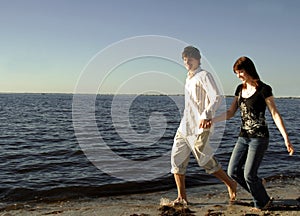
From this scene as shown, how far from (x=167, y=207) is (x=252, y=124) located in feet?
6.34

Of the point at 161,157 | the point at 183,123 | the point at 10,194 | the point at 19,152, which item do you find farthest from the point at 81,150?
the point at 183,123

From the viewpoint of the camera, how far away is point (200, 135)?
17.4ft

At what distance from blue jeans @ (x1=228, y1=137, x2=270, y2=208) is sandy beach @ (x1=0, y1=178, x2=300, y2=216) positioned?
27 centimetres

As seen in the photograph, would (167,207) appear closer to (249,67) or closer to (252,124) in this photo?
(252,124)

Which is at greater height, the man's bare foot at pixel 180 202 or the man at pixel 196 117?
the man at pixel 196 117

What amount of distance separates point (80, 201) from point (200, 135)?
122 inches

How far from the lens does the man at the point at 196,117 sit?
507 cm

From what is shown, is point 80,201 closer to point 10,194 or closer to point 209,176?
point 10,194

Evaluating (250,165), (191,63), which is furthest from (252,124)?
(191,63)

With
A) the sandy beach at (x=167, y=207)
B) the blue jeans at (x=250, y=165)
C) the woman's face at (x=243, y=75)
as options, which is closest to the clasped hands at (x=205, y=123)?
the blue jeans at (x=250, y=165)

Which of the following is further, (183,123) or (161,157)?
(161,157)

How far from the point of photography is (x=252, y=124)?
16.4ft

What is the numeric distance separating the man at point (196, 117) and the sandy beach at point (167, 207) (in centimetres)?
49

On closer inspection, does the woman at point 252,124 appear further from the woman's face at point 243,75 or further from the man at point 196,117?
the man at point 196,117
